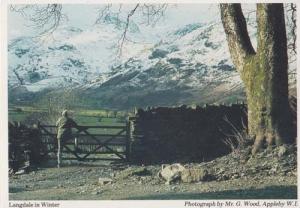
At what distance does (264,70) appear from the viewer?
403 inches

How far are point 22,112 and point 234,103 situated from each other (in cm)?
302

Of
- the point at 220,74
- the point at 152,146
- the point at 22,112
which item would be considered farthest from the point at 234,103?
the point at 22,112

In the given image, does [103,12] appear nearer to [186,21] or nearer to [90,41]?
[90,41]

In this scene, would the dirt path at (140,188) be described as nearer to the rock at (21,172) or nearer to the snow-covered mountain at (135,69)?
the rock at (21,172)

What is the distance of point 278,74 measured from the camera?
1022 centimetres

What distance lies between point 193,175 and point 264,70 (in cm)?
176

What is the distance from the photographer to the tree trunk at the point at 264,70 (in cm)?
1019

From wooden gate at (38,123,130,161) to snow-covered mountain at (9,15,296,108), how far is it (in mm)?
437

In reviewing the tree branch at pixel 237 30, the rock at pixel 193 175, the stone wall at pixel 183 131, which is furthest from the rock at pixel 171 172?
the tree branch at pixel 237 30

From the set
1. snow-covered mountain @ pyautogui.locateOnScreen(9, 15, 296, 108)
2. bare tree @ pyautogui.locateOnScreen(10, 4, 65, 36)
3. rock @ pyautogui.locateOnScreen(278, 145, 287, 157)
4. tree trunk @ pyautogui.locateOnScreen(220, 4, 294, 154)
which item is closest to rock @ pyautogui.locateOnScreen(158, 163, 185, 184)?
snow-covered mountain @ pyautogui.locateOnScreen(9, 15, 296, 108)

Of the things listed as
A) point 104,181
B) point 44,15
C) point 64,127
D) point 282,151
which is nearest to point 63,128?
point 64,127

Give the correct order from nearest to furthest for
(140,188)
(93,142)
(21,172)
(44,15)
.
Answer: (140,188)
(44,15)
(21,172)
(93,142)

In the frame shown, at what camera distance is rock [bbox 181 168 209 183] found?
10.1 m

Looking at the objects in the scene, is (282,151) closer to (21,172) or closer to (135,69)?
(135,69)
